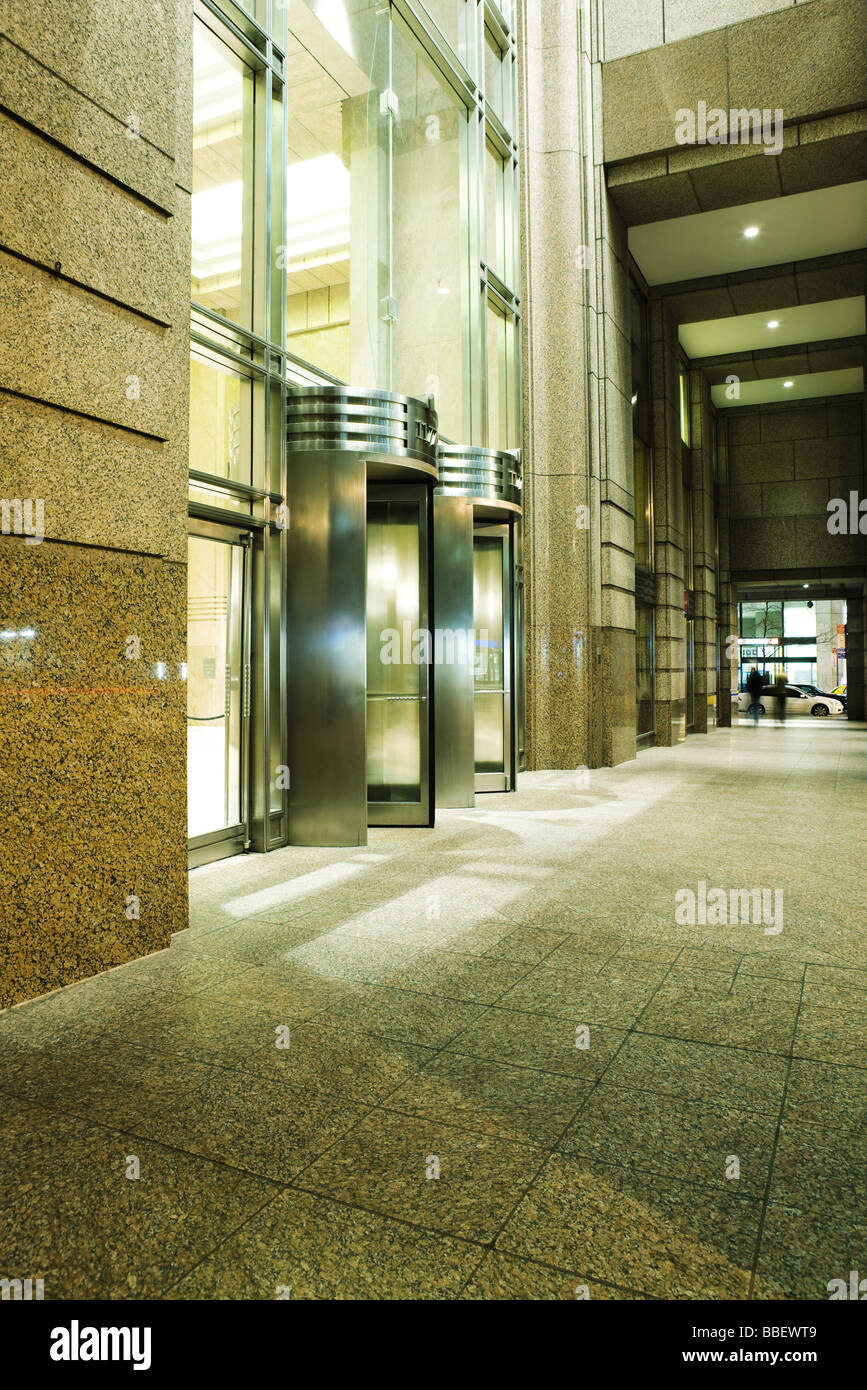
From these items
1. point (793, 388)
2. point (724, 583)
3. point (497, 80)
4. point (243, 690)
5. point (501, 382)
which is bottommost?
point (243, 690)

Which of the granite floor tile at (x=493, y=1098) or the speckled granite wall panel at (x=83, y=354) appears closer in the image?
the granite floor tile at (x=493, y=1098)

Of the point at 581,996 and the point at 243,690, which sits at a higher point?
the point at 243,690

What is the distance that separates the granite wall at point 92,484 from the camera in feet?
13.9

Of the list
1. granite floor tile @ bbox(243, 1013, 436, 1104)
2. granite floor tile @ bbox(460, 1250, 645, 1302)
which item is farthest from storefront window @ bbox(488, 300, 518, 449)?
granite floor tile @ bbox(460, 1250, 645, 1302)

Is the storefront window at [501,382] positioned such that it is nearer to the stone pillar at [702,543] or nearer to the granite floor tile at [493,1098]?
the stone pillar at [702,543]

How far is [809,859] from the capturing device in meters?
7.33

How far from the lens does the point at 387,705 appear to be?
9117 millimetres

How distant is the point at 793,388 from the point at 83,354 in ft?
84.6

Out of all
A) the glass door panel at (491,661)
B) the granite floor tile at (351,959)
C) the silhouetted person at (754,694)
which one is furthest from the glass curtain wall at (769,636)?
the granite floor tile at (351,959)

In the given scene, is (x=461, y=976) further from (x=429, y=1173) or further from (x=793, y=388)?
(x=793, y=388)

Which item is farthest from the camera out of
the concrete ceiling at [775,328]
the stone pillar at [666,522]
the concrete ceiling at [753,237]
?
the concrete ceiling at [775,328]

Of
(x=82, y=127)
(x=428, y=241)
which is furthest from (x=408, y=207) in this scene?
(x=82, y=127)

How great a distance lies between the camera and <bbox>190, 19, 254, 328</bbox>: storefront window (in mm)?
7336

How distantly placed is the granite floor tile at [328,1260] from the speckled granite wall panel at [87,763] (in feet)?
7.51
